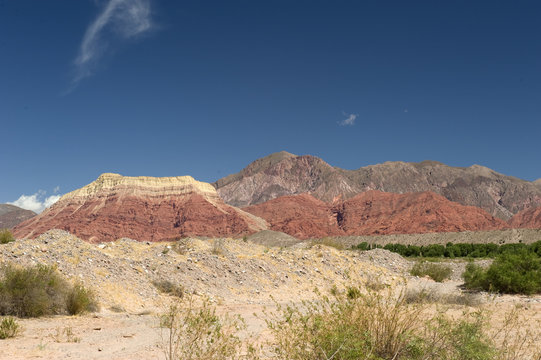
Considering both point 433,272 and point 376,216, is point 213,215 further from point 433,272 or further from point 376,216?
point 433,272

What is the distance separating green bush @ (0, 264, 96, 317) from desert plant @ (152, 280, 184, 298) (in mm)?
3511

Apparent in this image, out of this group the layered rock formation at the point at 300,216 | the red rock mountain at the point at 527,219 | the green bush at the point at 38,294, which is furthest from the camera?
the red rock mountain at the point at 527,219

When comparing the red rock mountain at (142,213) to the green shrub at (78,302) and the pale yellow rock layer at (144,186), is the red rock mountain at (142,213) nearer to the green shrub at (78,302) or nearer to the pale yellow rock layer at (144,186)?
the pale yellow rock layer at (144,186)

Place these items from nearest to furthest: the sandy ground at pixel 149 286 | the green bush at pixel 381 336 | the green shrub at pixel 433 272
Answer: the green bush at pixel 381 336
the sandy ground at pixel 149 286
the green shrub at pixel 433 272

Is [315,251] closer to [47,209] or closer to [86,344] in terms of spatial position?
[86,344]

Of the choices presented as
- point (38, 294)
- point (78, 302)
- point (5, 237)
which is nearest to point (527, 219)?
point (5, 237)

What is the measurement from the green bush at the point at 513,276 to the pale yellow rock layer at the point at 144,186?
11843cm

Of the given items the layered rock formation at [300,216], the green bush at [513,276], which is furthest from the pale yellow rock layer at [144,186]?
the green bush at [513,276]

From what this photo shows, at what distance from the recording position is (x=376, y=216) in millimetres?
123625

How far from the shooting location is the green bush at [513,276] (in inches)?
700

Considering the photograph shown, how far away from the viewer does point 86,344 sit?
8367mm

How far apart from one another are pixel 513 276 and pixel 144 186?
128m

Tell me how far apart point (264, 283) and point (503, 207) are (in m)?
204

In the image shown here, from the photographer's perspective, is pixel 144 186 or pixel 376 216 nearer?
pixel 376 216
